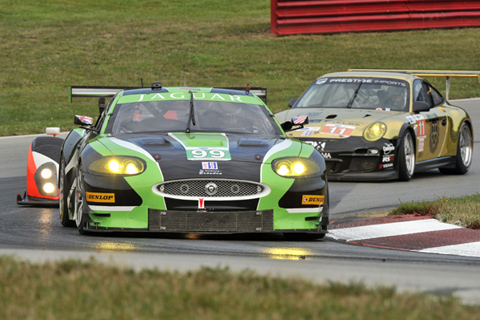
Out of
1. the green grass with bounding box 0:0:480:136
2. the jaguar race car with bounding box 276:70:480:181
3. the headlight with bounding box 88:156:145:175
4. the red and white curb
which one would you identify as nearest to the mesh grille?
the headlight with bounding box 88:156:145:175

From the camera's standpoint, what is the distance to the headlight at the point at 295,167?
23.5 ft

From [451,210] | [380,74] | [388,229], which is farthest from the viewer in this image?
[380,74]

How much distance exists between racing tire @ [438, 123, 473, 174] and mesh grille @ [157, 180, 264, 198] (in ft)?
22.5

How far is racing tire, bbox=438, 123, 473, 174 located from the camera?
1319 centimetres

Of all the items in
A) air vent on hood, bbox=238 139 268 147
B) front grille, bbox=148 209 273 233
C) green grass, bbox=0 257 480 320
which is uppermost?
air vent on hood, bbox=238 139 268 147

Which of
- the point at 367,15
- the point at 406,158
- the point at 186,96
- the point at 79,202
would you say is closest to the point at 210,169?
the point at 79,202

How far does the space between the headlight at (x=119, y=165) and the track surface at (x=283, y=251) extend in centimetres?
50

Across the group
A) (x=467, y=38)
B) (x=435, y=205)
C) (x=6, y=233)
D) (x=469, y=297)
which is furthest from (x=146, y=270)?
(x=467, y=38)

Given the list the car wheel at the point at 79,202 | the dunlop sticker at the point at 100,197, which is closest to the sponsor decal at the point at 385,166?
the car wheel at the point at 79,202

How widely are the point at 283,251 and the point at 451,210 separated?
2.59 m

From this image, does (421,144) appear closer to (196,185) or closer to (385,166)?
(385,166)

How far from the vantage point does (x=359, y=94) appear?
12.6 meters

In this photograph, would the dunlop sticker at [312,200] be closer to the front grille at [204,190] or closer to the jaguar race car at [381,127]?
the front grille at [204,190]

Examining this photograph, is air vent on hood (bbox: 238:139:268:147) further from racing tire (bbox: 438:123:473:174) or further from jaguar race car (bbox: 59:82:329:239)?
racing tire (bbox: 438:123:473:174)
